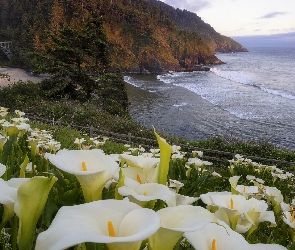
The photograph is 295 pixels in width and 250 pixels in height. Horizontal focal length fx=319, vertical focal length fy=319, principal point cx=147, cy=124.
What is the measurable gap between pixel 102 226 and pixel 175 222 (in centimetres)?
18

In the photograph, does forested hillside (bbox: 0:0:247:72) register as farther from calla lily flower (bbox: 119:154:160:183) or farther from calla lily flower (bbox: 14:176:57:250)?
calla lily flower (bbox: 14:176:57:250)

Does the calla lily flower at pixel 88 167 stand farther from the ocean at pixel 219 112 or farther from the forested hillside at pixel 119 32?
the forested hillside at pixel 119 32

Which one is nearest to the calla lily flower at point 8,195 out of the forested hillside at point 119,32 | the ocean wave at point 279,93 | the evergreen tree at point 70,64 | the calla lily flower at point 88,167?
the calla lily flower at point 88,167

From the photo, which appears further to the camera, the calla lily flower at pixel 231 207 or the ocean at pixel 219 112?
the ocean at pixel 219 112

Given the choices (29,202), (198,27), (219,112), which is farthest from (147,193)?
(198,27)

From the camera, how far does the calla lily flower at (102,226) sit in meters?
0.59

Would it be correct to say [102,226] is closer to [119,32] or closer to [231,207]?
[231,207]

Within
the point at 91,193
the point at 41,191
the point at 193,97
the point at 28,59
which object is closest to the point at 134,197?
the point at 91,193

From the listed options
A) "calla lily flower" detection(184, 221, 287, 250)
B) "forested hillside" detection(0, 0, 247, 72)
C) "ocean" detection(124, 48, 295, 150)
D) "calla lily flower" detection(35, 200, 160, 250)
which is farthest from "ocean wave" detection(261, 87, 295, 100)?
"calla lily flower" detection(35, 200, 160, 250)

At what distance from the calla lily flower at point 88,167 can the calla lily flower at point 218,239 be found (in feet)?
1.07

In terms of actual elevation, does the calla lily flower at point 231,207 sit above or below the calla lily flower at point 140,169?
below

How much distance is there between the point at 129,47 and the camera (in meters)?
66.3

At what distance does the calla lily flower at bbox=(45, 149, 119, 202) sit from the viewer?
0.93 meters

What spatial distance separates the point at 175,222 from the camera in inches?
30.6
